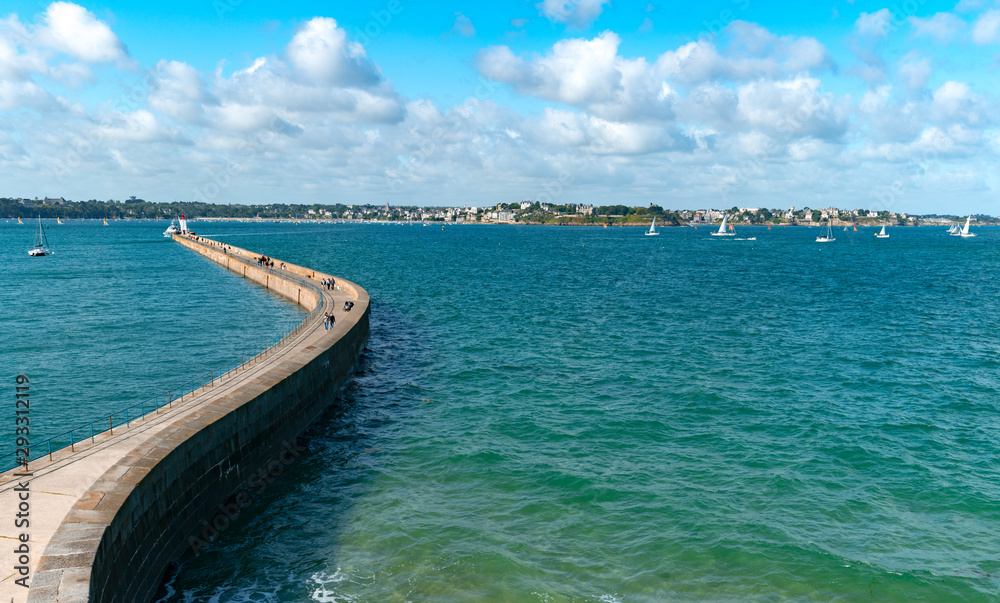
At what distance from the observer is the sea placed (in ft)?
54.4

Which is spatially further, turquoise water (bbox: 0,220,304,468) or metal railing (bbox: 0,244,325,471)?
turquoise water (bbox: 0,220,304,468)

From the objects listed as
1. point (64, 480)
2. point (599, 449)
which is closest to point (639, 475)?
point (599, 449)

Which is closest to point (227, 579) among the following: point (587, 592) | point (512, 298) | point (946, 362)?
point (587, 592)

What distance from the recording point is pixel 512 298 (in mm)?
65875

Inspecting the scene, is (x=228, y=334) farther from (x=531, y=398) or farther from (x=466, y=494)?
(x=466, y=494)

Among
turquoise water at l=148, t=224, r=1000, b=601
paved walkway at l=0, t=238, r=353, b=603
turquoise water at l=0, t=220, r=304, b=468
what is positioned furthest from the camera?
turquoise water at l=0, t=220, r=304, b=468

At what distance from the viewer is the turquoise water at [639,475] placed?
53.8ft

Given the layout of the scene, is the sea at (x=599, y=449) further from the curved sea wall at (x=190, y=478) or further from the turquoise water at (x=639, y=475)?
the curved sea wall at (x=190, y=478)

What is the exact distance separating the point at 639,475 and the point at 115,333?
39731 millimetres

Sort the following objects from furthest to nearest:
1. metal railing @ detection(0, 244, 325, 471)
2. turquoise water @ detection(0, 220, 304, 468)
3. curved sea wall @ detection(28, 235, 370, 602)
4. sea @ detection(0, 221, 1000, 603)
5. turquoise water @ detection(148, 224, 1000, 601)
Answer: turquoise water @ detection(0, 220, 304, 468), metal railing @ detection(0, 244, 325, 471), sea @ detection(0, 221, 1000, 603), turquoise water @ detection(148, 224, 1000, 601), curved sea wall @ detection(28, 235, 370, 602)

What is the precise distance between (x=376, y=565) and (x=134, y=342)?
Answer: 32332 mm

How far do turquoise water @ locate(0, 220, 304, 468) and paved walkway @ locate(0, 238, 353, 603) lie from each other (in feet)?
17.6

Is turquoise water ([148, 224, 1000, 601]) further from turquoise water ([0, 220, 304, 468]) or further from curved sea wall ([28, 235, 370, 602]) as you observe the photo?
turquoise water ([0, 220, 304, 468])

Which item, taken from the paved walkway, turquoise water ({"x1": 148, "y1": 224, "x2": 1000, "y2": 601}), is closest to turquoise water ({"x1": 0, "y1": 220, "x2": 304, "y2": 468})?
the paved walkway
